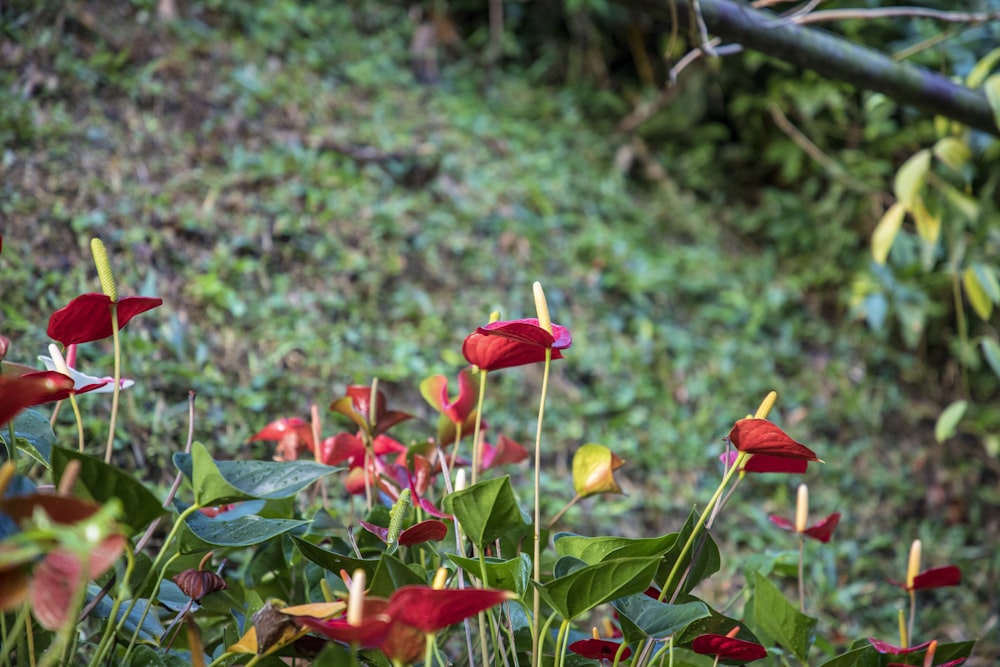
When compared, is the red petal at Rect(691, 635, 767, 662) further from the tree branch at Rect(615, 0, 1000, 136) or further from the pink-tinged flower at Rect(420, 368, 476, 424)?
the tree branch at Rect(615, 0, 1000, 136)

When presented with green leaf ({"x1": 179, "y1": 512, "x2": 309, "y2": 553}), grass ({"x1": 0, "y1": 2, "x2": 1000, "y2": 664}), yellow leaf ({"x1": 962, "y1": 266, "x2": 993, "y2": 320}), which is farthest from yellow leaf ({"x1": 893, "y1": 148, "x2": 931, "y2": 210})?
green leaf ({"x1": 179, "y1": 512, "x2": 309, "y2": 553})

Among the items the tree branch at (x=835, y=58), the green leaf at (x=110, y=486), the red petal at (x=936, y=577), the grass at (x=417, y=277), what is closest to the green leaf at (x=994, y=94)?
the tree branch at (x=835, y=58)

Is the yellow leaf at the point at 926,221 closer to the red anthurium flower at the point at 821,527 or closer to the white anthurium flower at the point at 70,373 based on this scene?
the red anthurium flower at the point at 821,527

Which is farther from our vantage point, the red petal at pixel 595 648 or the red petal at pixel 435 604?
the red petal at pixel 595 648

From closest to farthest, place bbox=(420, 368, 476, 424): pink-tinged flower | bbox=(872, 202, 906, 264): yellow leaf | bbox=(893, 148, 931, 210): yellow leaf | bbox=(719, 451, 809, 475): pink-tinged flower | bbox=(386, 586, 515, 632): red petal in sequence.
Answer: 1. bbox=(386, 586, 515, 632): red petal
2. bbox=(719, 451, 809, 475): pink-tinged flower
3. bbox=(420, 368, 476, 424): pink-tinged flower
4. bbox=(893, 148, 931, 210): yellow leaf
5. bbox=(872, 202, 906, 264): yellow leaf

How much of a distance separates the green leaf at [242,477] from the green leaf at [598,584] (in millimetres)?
161

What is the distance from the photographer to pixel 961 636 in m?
1.48

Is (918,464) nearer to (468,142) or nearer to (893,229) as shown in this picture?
(893,229)

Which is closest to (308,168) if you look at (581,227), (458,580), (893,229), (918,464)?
(581,227)

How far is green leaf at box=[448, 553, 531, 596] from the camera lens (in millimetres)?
524

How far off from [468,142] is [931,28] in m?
1.17

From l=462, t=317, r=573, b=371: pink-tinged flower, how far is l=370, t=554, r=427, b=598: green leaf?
0.49 feet

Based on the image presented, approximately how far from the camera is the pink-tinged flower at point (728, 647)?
1.84 feet

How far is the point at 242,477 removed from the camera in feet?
1.72
